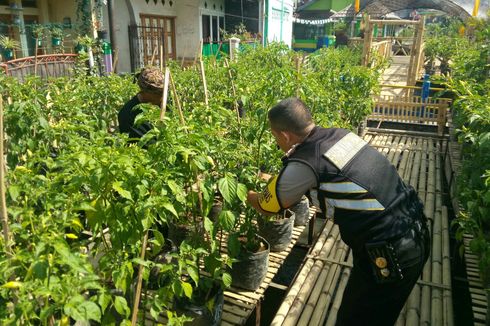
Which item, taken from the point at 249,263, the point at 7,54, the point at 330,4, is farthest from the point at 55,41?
the point at 330,4

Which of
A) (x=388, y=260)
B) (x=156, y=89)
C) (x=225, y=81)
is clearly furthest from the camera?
(x=225, y=81)

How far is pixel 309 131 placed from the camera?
2.14m

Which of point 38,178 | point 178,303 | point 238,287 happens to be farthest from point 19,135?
point 238,287

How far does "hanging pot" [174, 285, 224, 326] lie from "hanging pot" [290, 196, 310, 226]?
1.53 metres

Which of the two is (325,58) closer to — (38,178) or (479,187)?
(479,187)

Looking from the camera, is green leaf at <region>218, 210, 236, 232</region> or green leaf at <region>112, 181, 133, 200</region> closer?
green leaf at <region>112, 181, 133, 200</region>

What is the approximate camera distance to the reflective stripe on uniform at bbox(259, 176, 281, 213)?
2029mm

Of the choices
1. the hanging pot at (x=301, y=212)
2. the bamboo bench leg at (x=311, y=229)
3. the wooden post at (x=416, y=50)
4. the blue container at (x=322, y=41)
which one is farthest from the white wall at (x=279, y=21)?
the bamboo bench leg at (x=311, y=229)

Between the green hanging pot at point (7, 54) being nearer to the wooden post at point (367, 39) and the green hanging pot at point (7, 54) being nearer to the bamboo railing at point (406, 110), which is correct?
the bamboo railing at point (406, 110)

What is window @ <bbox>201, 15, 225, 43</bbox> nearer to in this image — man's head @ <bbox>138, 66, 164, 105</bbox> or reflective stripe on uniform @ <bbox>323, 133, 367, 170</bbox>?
man's head @ <bbox>138, 66, 164, 105</bbox>

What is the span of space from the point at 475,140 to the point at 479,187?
1.85 ft

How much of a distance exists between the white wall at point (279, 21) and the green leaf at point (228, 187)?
49.9 ft

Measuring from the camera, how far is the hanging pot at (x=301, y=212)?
3.92 meters

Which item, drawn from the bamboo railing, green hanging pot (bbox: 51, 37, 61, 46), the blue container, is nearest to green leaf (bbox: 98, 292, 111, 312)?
the bamboo railing
